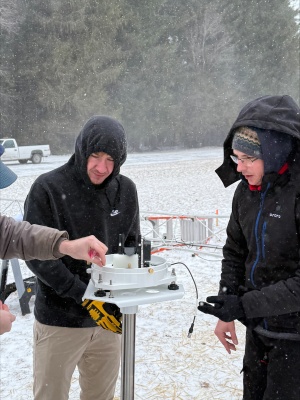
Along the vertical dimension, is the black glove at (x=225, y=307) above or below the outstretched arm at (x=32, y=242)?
below

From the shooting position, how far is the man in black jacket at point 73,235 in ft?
8.62

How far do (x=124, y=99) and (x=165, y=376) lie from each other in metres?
36.9

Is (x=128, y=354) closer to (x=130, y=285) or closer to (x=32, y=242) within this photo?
(x=130, y=285)

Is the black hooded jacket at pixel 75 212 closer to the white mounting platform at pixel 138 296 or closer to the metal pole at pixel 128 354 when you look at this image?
the metal pole at pixel 128 354

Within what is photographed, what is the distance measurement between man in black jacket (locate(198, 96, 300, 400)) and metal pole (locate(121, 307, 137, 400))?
409mm

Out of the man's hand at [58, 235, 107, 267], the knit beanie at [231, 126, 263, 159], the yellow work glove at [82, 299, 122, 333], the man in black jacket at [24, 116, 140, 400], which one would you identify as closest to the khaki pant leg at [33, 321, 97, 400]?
the man in black jacket at [24, 116, 140, 400]

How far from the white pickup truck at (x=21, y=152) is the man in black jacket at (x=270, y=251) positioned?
26.8 meters

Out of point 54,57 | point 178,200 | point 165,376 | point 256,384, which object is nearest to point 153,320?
point 165,376

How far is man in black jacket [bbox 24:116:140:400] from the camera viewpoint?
2627 mm

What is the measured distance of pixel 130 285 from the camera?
5.84 ft

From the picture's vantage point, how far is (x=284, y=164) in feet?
7.59

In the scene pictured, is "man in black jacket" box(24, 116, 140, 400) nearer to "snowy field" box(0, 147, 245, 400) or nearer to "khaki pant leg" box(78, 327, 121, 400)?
"khaki pant leg" box(78, 327, 121, 400)

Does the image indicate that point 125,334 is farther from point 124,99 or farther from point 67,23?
point 124,99

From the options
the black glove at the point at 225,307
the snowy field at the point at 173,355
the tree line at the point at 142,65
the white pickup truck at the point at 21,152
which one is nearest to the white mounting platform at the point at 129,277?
the black glove at the point at 225,307
